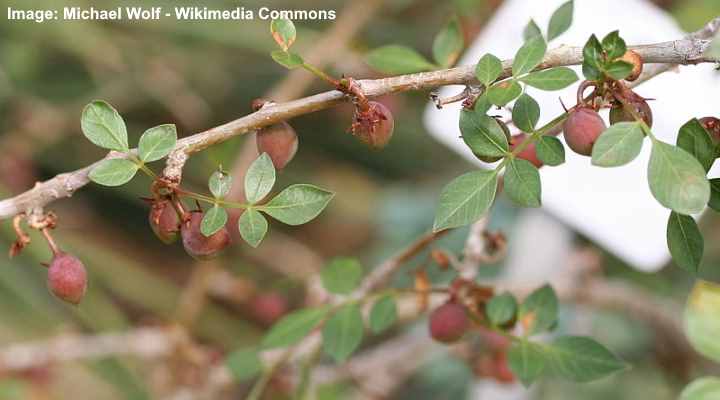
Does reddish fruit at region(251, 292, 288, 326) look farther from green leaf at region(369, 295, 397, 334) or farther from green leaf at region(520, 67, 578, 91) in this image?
green leaf at region(520, 67, 578, 91)

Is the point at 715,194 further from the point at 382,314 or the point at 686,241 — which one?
the point at 382,314

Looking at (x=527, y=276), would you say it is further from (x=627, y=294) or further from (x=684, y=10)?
(x=684, y=10)

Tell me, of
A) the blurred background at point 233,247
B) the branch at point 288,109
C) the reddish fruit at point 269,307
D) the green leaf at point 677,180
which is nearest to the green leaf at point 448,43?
the branch at point 288,109

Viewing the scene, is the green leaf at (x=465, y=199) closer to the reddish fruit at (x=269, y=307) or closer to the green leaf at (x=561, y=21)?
the green leaf at (x=561, y=21)

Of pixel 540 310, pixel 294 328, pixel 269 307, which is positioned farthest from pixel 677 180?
pixel 269 307

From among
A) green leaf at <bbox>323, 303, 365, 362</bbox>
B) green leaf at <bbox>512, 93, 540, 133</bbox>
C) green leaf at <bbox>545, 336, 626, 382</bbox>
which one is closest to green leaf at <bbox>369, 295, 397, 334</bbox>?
green leaf at <bbox>323, 303, 365, 362</bbox>
